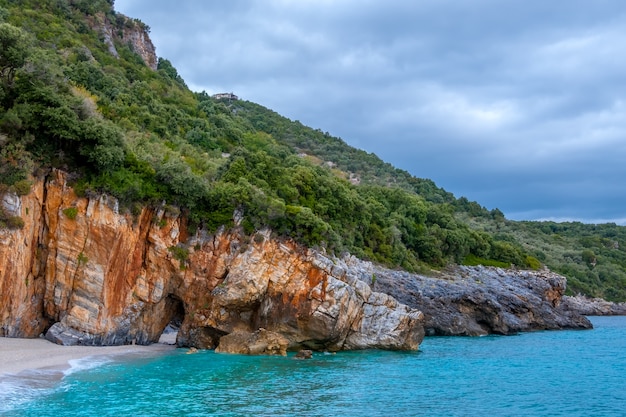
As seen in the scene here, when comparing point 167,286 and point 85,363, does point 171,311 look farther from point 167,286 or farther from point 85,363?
point 85,363

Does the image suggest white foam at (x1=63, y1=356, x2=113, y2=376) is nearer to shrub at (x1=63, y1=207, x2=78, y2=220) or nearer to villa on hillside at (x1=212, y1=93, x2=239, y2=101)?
shrub at (x1=63, y1=207, x2=78, y2=220)

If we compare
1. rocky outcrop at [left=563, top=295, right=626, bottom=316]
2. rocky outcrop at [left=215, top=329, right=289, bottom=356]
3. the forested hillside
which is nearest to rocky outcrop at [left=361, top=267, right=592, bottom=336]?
the forested hillside

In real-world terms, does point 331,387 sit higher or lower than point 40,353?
lower

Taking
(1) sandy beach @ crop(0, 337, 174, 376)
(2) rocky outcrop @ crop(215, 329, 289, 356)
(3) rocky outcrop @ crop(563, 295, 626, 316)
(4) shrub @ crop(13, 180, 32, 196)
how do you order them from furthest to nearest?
(3) rocky outcrop @ crop(563, 295, 626, 316) < (2) rocky outcrop @ crop(215, 329, 289, 356) < (4) shrub @ crop(13, 180, 32, 196) < (1) sandy beach @ crop(0, 337, 174, 376)

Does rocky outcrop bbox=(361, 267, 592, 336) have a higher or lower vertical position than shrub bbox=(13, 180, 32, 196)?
lower

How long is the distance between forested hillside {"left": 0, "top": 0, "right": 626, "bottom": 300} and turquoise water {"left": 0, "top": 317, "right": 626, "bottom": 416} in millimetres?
10159

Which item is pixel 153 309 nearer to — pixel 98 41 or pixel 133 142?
pixel 133 142

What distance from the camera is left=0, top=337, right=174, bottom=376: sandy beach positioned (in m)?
22.7

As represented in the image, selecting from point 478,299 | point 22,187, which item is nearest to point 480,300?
point 478,299

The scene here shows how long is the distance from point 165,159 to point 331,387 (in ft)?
72.5

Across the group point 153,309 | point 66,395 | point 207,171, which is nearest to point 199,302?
point 153,309

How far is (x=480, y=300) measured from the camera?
53.6 m

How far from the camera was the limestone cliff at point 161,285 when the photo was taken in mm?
29484

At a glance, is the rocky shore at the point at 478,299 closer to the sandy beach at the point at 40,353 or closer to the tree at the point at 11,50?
the sandy beach at the point at 40,353
